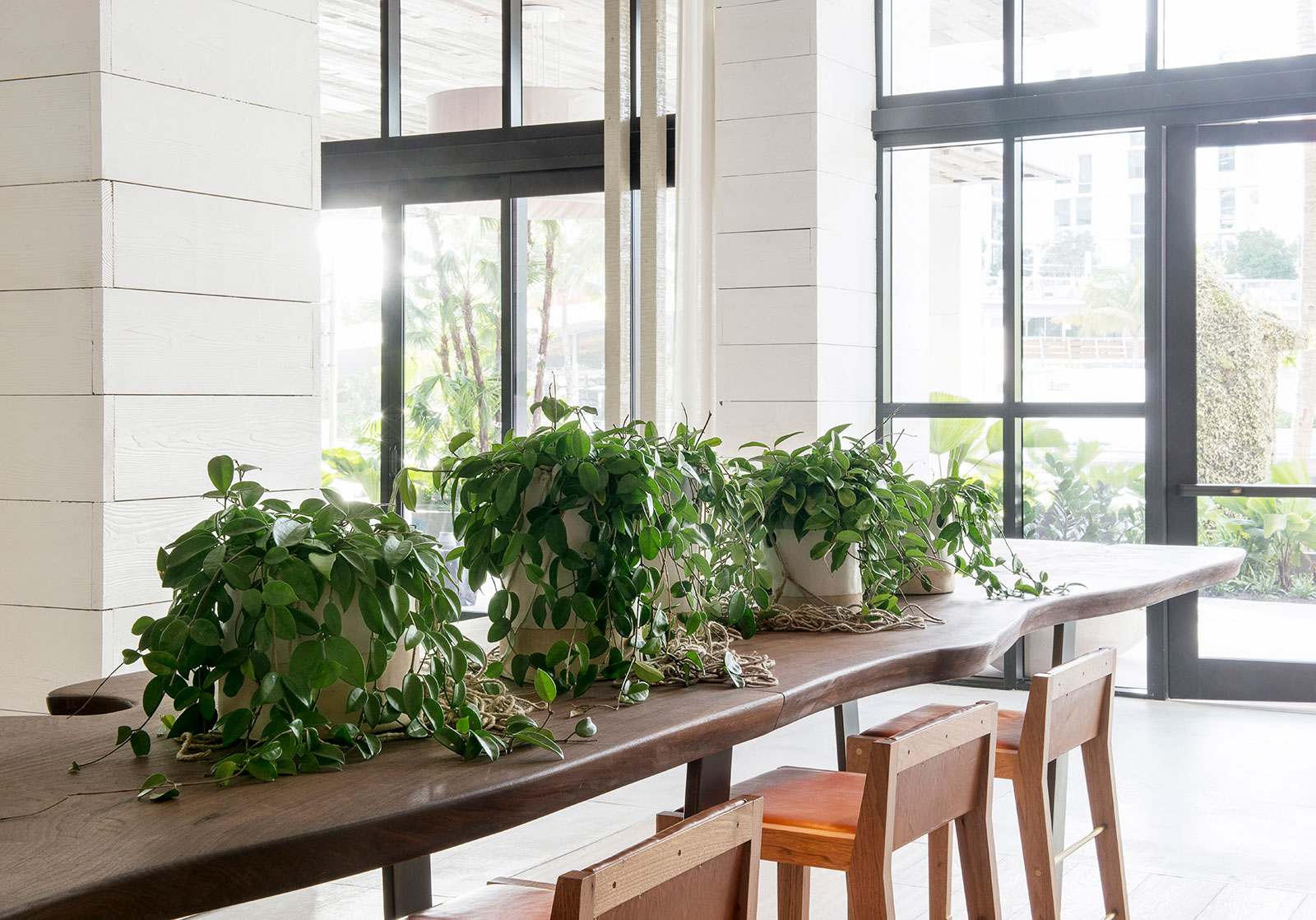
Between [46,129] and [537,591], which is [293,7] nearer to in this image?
[46,129]

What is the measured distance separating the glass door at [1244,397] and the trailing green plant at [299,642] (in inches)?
182

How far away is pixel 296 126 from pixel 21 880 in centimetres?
232

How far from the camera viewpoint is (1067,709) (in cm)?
217

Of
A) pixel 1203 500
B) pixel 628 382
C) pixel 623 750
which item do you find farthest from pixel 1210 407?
pixel 623 750

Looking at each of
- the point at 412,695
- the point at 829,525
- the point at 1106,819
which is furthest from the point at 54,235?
the point at 1106,819

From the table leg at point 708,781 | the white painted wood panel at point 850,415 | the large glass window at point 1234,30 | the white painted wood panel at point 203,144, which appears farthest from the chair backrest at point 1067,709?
the large glass window at point 1234,30

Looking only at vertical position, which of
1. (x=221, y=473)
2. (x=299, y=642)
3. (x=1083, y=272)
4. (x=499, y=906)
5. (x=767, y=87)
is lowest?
(x=499, y=906)

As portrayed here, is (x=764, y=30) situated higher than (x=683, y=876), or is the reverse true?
(x=764, y=30)

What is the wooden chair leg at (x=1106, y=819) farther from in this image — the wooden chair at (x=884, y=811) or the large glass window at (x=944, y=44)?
the large glass window at (x=944, y=44)

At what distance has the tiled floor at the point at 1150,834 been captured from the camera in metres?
3.23

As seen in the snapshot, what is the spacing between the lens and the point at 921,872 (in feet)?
11.4

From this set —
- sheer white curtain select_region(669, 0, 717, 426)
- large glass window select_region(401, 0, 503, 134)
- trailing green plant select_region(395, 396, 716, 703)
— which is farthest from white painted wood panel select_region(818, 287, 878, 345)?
trailing green plant select_region(395, 396, 716, 703)

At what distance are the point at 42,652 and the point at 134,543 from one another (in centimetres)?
28

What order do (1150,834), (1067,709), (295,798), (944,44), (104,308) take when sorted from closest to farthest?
(295,798) < (1067,709) < (104,308) < (1150,834) < (944,44)
